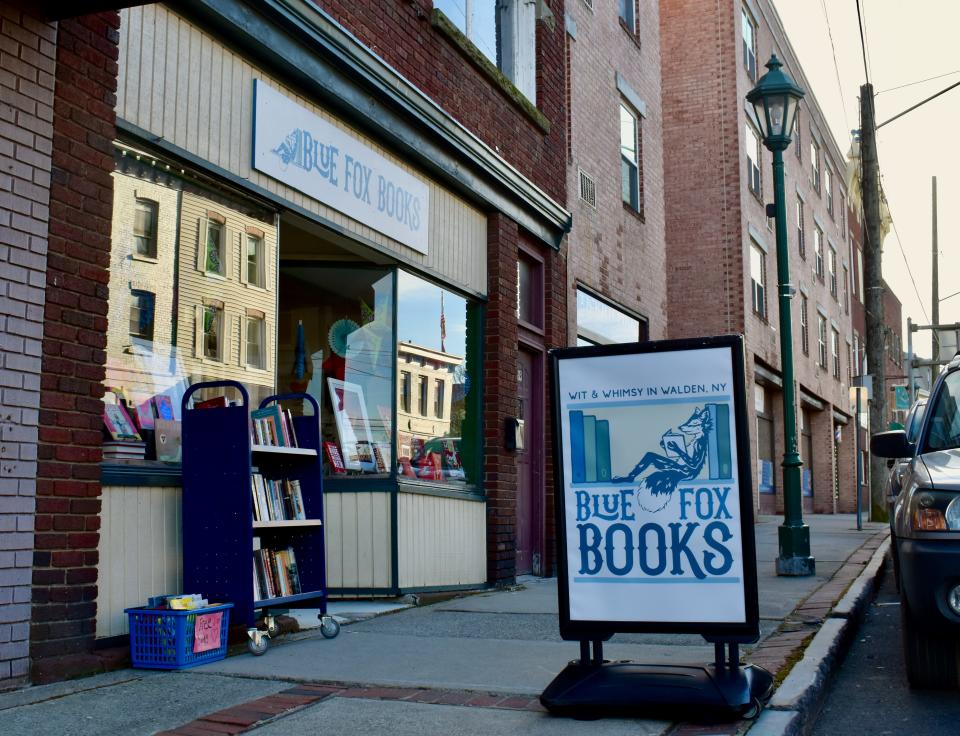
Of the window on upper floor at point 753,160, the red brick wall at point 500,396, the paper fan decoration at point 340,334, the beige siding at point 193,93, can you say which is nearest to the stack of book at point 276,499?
the beige siding at point 193,93

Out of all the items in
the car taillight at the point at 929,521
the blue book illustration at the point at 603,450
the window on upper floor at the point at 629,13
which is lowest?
→ the car taillight at the point at 929,521

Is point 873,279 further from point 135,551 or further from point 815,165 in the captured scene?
point 135,551

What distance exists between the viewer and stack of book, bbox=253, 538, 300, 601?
6215 mm

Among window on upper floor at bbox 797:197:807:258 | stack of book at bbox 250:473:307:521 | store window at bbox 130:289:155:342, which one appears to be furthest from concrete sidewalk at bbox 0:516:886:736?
window on upper floor at bbox 797:197:807:258

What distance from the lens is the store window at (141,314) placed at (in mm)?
6055

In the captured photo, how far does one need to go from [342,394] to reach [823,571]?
5375 mm

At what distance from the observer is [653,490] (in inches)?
183

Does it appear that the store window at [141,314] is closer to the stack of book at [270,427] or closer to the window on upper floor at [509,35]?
the stack of book at [270,427]

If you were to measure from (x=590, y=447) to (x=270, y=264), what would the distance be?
3412mm

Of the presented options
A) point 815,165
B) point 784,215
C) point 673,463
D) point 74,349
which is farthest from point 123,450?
point 815,165

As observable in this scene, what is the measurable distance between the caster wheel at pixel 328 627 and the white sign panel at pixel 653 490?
2.40m

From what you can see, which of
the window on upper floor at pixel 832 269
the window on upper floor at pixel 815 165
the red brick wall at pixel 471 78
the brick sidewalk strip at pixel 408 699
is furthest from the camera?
the window on upper floor at pixel 832 269

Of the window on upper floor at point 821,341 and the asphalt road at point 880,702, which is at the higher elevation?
the window on upper floor at point 821,341

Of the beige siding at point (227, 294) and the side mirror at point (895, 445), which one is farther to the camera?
the beige siding at point (227, 294)
